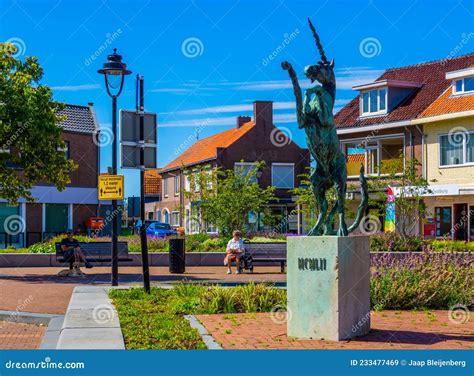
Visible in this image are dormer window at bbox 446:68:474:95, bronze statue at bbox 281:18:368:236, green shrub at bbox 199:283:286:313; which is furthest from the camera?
dormer window at bbox 446:68:474:95

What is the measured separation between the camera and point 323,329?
991 cm

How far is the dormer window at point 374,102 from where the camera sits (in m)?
41.7

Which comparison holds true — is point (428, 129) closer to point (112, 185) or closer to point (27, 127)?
point (27, 127)

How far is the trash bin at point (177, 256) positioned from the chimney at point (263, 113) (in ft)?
98.4

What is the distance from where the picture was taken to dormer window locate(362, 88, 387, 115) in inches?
1641

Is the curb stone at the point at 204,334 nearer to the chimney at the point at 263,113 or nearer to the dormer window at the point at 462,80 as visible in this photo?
the dormer window at the point at 462,80

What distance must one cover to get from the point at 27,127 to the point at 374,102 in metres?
25.1

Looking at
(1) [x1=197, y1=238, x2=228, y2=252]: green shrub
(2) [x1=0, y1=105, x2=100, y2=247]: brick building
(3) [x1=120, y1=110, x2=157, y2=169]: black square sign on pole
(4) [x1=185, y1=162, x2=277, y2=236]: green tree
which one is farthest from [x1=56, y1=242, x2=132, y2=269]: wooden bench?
(2) [x1=0, y1=105, x2=100, y2=247]: brick building

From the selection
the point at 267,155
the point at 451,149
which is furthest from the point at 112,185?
the point at 267,155

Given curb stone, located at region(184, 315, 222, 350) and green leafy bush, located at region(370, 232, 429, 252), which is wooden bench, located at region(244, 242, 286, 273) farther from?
curb stone, located at region(184, 315, 222, 350)

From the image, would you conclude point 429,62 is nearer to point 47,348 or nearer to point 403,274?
point 403,274

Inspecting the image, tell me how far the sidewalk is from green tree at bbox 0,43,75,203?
9.22 ft

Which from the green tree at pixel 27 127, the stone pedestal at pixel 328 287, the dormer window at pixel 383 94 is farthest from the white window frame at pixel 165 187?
the stone pedestal at pixel 328 287

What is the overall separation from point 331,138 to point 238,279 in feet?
34.7
